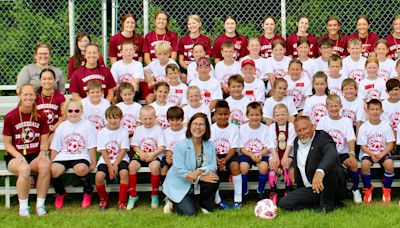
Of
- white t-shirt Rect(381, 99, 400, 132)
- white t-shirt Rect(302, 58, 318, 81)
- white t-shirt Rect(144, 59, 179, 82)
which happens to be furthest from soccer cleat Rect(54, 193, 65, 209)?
white t-shirt Rect(381, 99, 400, 132)

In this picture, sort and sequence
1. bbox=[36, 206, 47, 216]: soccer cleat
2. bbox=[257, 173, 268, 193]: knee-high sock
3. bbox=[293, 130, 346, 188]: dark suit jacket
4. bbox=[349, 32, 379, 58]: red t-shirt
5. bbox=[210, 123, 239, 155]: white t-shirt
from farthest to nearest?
bbox=[349, 32, 379, 58]: red t-shirt → bbox=[210, 123, 239, 155]: white t-shirt → bbox=[257, 173, 268, 193]: knee-high sock → bbox=[36, 206, 47, 216]: soccer cleat → bbox=[293, 130, 346, 188]: dark suit jacket

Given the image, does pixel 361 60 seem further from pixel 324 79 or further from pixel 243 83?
pixel 243 83

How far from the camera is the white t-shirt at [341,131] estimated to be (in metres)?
7.09

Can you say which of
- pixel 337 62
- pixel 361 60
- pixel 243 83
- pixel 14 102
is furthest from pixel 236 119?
pixel 14 102

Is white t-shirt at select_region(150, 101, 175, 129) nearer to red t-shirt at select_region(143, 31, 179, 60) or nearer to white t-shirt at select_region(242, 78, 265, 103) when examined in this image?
white t-shirt at select_region(242, 78, 265, 103)

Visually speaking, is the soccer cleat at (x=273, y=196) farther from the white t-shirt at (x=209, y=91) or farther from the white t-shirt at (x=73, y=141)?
the white t-shirt at (x=73, y=141)

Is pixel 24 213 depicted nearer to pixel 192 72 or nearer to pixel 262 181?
pixel 262 181

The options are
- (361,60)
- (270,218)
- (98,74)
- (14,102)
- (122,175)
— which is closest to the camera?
(270,218)

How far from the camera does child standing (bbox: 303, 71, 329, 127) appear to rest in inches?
298

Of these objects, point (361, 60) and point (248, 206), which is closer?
point (248, 206)

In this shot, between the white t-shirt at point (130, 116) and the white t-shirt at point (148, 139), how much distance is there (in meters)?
0.43

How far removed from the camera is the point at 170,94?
26.4 ft

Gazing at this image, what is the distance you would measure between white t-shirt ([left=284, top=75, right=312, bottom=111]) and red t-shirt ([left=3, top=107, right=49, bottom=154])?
3.12 m

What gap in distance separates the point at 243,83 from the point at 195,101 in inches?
26.8
